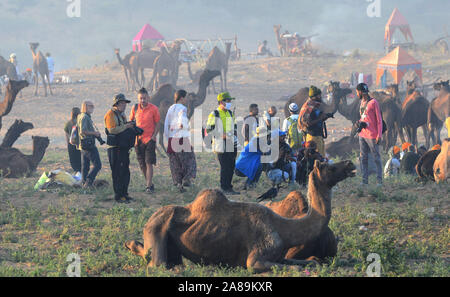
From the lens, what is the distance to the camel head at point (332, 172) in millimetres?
5457

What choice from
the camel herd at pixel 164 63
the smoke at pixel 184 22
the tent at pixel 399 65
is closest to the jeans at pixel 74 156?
the camel herd at pixel 164 63

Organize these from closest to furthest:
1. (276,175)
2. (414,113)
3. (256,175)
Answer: (276,175)
(256,175)
(414,113)

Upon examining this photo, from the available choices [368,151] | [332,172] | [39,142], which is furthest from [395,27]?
[332,172]

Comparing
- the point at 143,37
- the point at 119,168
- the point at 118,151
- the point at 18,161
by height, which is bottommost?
the point at 18,161

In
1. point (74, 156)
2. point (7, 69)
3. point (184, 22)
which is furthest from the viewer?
point (184, 22)

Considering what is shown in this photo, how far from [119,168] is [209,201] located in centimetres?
366

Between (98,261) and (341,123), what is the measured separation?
56.3 feet

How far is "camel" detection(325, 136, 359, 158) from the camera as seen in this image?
14438mm

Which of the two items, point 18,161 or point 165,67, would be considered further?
point 165,67

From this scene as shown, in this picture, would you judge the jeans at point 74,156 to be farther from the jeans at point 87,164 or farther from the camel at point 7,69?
the camel at point 7,69

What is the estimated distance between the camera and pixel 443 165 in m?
9.80
